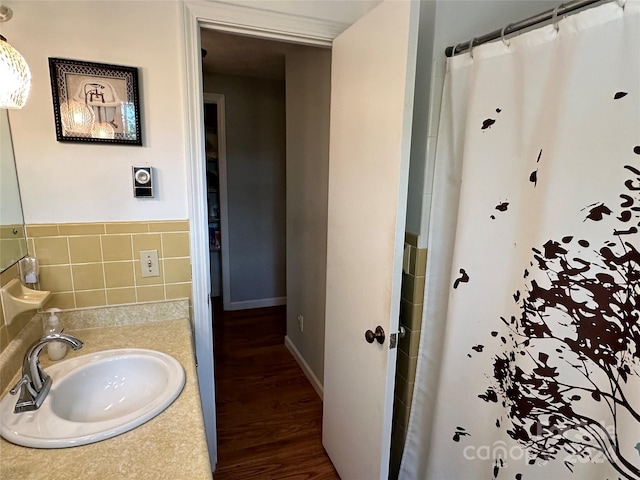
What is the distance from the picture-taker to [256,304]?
12.9 ft

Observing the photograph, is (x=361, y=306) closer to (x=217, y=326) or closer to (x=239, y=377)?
(x=239, y=377)

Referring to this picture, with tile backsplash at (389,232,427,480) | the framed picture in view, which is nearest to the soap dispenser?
the framed picture

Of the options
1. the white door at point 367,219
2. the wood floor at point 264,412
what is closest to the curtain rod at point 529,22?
the white door at point 367,219

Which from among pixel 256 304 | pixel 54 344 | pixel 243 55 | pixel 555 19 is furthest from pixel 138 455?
pixel 256 304

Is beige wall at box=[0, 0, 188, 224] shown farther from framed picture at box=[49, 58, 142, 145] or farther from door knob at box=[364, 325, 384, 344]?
door knob at box=[364, 325, 384, 344]

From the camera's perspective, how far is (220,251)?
379 cm

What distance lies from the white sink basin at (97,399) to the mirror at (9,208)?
0.40m

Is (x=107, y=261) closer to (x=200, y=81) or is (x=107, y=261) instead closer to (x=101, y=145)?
(x=101, y=145)

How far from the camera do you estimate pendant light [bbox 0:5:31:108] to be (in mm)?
844

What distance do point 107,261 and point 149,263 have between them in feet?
0.48

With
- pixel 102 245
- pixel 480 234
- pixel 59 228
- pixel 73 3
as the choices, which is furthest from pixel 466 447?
pixel 73 3

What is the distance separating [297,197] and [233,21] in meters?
1.41

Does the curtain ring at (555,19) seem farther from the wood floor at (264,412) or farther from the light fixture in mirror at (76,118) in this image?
the wood floor at (264,412)

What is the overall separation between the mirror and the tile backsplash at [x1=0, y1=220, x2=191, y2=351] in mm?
57
